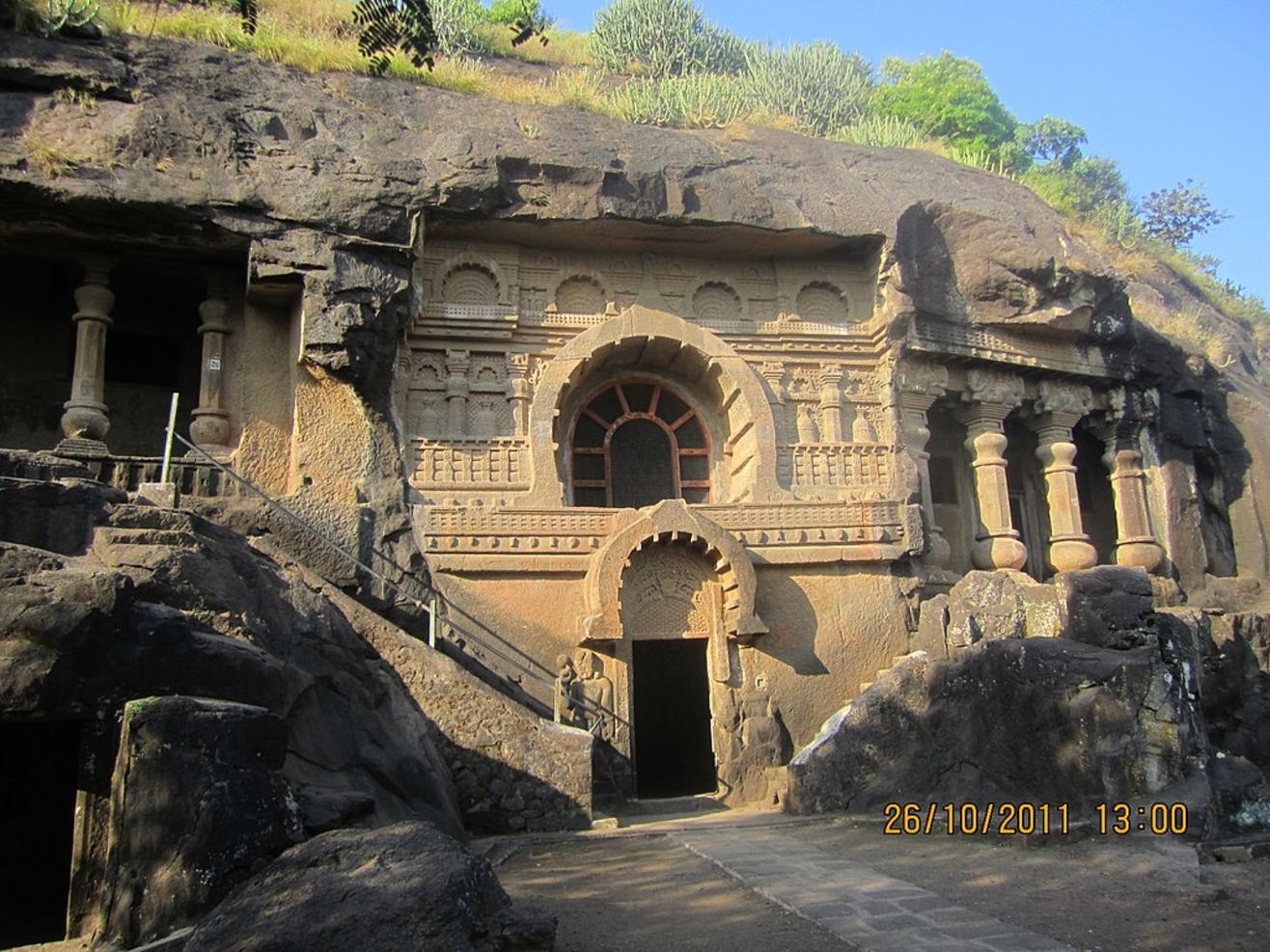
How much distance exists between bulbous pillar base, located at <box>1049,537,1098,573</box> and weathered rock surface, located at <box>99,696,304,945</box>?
12202 millimetres

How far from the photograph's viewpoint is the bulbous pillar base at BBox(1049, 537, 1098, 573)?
14078 mm

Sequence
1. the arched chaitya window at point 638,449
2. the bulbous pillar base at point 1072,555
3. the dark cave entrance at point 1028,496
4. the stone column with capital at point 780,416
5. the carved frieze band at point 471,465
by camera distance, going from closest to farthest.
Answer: the carved frieze band at point 471,465, the stone column with capital at point 780,416, the arched chaitya window at point 638,449, the bulbous pillar base at point 1072,555, the dark cave entrance at point 1028,496

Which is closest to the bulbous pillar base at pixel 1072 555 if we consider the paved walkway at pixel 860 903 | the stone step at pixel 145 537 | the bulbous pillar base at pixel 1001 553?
the bulbous pillar base at pixel 1001 553

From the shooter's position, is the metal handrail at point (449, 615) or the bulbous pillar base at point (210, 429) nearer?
the metal handrail at point (449, 615)

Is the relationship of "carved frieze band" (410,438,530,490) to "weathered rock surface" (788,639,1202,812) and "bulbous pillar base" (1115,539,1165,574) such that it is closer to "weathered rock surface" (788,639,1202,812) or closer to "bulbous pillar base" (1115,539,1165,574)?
"weathered rock surface" (788,639,1202,812)

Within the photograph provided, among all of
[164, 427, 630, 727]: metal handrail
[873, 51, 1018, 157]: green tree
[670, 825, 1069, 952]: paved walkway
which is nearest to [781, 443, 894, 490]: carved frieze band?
[164, 427, 630, 727]: metal handrail

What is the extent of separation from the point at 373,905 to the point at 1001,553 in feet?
38.1

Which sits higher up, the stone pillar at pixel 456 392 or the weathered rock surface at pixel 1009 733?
the stone pillar at pixel 456 392

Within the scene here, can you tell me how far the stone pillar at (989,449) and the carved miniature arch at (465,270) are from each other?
681 centimetres

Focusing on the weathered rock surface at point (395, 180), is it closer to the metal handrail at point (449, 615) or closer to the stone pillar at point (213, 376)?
the stone pillar at point (213, 376)

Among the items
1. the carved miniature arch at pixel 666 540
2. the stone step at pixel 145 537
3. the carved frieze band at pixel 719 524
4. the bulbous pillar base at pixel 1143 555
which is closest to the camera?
the stone step at pixel 145 537

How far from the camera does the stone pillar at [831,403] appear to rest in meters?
13.1

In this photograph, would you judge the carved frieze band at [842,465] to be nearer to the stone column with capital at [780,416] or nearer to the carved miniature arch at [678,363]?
the stone column with capital at [780,416]
